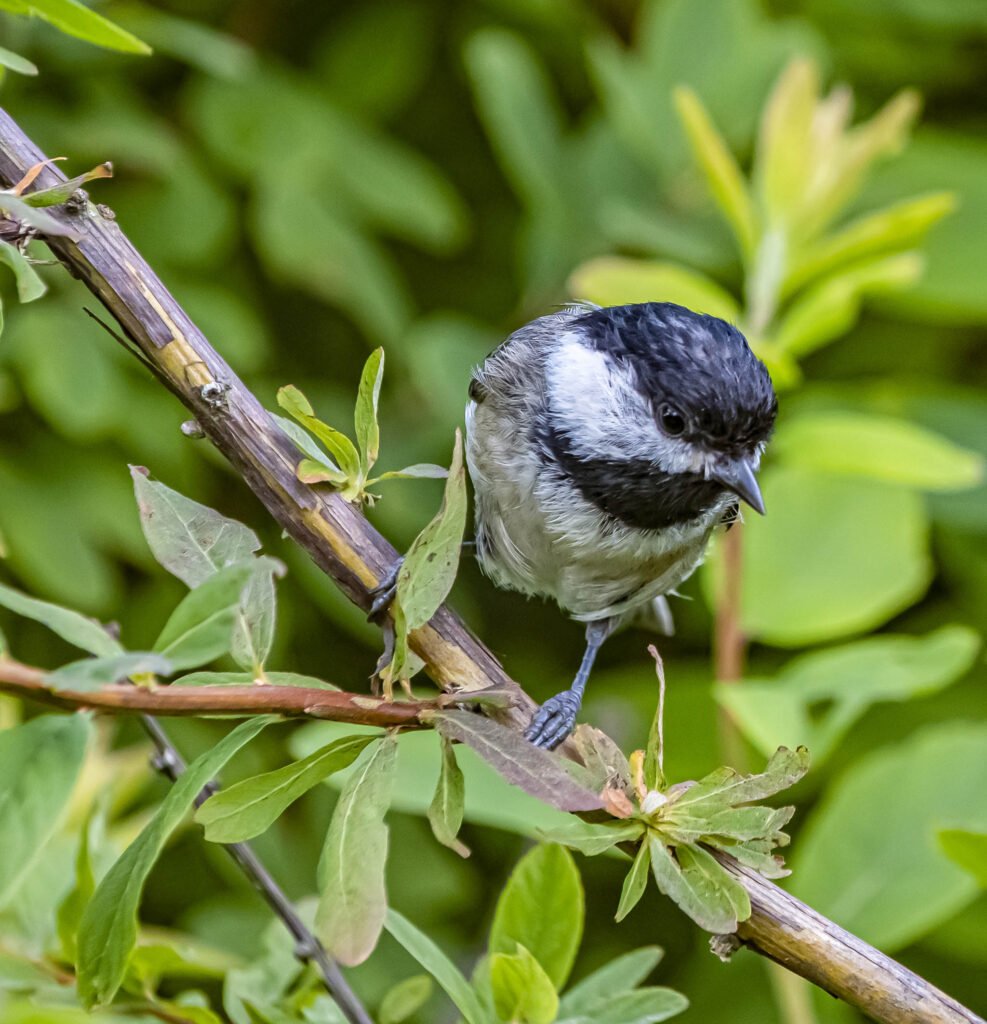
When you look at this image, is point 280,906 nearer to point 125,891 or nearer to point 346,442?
point 125,891

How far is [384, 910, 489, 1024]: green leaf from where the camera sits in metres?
1.17

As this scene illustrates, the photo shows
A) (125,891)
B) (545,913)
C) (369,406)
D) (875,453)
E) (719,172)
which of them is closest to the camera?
(125,891)

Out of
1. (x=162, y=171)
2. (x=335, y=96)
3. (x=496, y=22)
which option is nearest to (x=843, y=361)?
(x=496, y=22)

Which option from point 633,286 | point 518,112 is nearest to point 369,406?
point 633,286

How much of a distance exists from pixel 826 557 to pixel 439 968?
1.31 meters

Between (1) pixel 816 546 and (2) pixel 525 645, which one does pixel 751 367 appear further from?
(2) pixel 525 645

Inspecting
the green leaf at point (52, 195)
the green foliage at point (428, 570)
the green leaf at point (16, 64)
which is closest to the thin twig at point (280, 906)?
the green foliage at point (428, 570)

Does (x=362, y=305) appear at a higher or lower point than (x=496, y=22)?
lower

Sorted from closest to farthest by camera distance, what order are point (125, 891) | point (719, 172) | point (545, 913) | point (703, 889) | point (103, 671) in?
point (103, 671) → point (125, 891) → point (703, 889) → point (545, 913) → point (719, 172)

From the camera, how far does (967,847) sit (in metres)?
1.29

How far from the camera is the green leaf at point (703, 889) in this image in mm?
1066

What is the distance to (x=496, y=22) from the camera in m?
2.99

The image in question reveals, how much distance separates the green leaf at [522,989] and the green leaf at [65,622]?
0.49 metres

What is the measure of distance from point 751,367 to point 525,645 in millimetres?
1217
